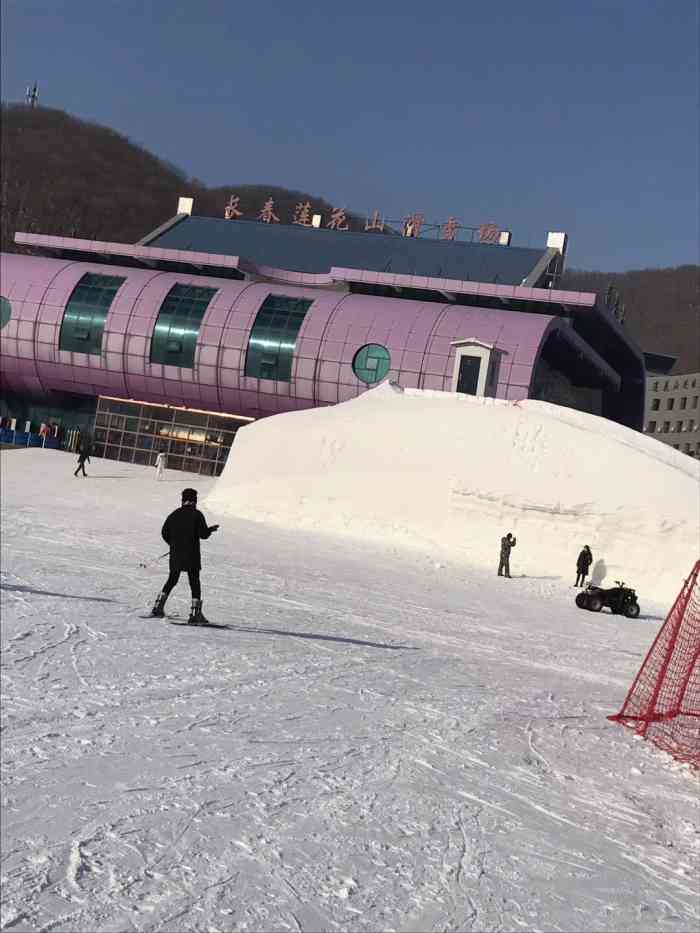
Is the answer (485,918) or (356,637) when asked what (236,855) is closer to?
(485,918)

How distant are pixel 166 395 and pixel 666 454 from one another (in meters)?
31.6

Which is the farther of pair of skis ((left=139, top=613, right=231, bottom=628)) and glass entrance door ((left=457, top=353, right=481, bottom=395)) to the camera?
glass entrance door ((left=457, top=353, right=481, bottom=395))

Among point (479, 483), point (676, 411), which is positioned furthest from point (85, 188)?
point (479, 483)

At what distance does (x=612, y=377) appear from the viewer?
2518 inches

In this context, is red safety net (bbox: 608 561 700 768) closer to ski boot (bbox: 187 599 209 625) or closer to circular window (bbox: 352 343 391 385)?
ski boot (bbox: 187 599 209 625)

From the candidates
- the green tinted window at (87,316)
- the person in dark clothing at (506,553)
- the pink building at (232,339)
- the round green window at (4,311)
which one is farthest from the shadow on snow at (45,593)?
the round green window at (4,311)

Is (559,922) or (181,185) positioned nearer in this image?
(559,922)

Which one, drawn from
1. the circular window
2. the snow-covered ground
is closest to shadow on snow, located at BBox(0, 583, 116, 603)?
the snow-covered ground

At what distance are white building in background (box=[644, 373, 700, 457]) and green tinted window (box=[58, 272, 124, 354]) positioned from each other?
7518cm

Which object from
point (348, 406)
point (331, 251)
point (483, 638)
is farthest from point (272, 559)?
point (331, 251)

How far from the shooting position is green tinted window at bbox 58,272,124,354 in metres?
52.5

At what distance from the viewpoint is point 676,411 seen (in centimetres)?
11125

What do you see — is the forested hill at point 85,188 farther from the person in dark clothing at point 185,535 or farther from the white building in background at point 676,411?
the person in dark clothing at point 185,535

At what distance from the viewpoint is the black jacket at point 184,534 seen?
440 inches
